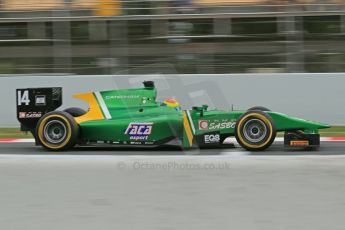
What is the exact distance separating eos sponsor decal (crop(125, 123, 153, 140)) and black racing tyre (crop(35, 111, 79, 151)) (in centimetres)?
84

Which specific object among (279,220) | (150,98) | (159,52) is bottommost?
(279,220)

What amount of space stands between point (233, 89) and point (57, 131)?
219 inches

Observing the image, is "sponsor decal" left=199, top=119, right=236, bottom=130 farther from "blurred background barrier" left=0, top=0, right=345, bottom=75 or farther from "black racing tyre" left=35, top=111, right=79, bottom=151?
"blurred background barrier" left=0, top=0, right=345, bottom=75

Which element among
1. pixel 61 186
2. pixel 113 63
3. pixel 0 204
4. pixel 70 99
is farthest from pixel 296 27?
pixel 0 204

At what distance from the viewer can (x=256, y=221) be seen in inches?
167

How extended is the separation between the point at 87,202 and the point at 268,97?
347 inches

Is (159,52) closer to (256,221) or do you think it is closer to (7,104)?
(7,104)

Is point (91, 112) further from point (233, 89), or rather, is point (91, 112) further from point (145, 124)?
point (233, 89)

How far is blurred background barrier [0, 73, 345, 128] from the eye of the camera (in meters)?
12.9

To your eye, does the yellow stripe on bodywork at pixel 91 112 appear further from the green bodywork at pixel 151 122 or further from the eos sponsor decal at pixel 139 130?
the eos sponsor decal at pixel 139 130

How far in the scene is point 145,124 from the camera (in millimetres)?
8617

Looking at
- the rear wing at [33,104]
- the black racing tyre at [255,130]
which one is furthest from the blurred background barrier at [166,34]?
the black racing tyre at [255,130]

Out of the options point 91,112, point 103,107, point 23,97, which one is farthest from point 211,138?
point 23,97

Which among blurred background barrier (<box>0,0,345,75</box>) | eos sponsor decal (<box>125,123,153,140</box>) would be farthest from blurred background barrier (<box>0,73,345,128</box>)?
eos sponsor decal (<box>125,123,153,140</box>)
